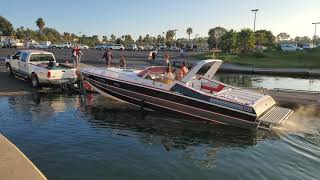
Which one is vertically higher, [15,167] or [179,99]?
[179,99]

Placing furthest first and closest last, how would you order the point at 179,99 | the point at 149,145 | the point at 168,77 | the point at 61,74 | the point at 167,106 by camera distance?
1. the point at 61,74
2. the point at 168,77
3. the point at 167,106
4. the point at 179,99
5. the point at 149,145

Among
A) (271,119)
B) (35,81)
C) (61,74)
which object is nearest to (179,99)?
(271,119)

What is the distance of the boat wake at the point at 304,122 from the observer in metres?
13.8

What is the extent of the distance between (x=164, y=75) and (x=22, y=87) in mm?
9145

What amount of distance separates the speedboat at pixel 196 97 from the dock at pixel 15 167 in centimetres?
732

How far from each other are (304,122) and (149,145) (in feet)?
21.2

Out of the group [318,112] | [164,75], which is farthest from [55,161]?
[318,112]

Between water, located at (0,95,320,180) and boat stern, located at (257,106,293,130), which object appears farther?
boat stern, located at (257,106,293,130)

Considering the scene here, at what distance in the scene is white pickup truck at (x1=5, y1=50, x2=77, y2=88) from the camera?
20.6 meters

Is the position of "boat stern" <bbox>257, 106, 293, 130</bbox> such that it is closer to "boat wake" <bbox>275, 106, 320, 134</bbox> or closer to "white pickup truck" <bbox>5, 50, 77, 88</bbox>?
"boat wake" <bbox>275, 106, 320, 134</bbox>

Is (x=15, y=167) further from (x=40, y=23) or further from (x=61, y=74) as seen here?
(x=40, y=23)

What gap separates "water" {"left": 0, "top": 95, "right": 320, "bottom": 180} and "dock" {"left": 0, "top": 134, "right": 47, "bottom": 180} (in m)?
0.82

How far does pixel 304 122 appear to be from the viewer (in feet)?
49.2

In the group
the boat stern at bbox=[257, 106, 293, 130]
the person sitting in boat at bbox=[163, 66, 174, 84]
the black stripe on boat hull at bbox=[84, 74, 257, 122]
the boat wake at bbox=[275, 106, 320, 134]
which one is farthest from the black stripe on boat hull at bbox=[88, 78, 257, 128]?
the boat wake at bbox=[275, 106, 320, 134]
